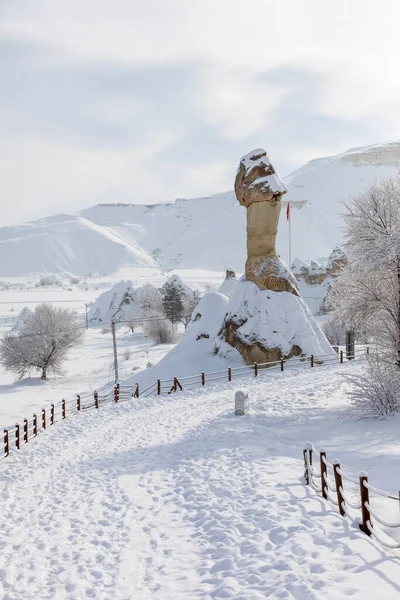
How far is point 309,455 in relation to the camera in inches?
344

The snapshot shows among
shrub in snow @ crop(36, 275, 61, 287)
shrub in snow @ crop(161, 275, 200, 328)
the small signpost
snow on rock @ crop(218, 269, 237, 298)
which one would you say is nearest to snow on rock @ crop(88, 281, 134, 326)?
shrub in snow @ crop(161, 275, 200, 328)

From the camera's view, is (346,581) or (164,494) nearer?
(346,581)

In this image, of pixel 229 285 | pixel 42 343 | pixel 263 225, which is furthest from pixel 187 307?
pixel 263 225

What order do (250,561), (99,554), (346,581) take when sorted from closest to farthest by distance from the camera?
(346,581), (250,561), (99,554)

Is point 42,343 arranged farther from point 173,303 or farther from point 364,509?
point 364,509

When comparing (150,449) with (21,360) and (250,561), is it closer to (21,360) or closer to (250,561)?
(250,561)

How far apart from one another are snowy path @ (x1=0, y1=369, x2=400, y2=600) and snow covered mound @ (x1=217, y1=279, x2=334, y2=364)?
10719 mm

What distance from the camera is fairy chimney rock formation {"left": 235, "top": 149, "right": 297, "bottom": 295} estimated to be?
2759 cm

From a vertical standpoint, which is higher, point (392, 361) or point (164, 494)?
point (392, 361)

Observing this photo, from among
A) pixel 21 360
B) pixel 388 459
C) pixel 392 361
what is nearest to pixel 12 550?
pixel 388 459

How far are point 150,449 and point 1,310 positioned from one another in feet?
326

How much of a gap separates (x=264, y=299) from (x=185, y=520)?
20015mm

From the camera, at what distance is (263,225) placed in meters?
27.8

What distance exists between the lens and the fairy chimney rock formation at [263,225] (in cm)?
2759
